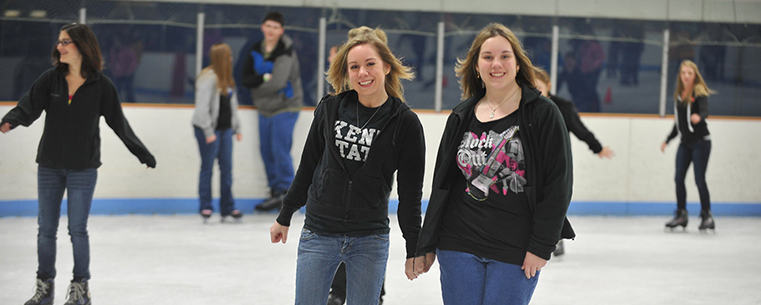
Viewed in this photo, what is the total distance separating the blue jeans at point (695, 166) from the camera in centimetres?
793

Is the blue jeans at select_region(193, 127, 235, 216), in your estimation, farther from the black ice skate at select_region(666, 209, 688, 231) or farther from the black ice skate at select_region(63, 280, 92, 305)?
the black ice skate at select_region(666, 209, 688, 231)

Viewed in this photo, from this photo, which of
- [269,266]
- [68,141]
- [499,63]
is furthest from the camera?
[269,266]

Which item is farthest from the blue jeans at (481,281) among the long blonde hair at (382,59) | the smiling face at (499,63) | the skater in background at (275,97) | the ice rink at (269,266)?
the skater in background at (275,97)

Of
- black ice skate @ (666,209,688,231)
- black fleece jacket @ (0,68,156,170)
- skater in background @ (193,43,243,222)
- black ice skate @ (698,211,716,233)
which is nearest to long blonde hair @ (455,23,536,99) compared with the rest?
black fleece jacket @ (0,68,156,170)

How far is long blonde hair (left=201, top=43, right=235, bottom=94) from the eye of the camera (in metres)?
7.43

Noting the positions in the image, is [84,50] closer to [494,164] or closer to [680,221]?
[494,164]

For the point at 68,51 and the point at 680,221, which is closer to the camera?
the point at 68,51

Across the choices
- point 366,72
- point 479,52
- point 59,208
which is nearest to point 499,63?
point 479,52

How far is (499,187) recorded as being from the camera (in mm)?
2584

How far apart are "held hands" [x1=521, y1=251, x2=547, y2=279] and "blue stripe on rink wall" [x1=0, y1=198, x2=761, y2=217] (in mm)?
6024

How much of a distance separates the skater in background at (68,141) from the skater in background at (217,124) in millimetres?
3135

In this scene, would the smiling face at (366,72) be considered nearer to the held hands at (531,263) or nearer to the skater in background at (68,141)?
the held hands at (531,263)

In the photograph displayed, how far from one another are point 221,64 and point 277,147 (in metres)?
1.14

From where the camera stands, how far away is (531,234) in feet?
8.46
